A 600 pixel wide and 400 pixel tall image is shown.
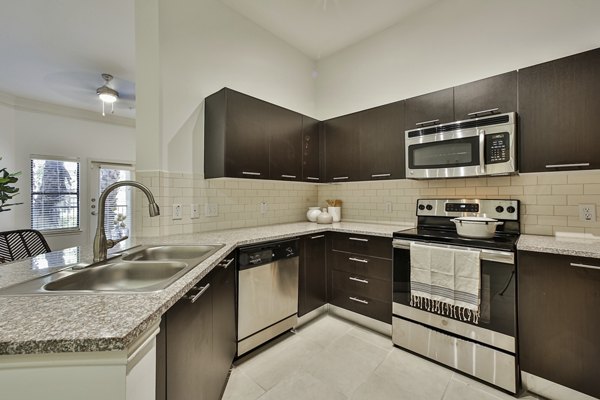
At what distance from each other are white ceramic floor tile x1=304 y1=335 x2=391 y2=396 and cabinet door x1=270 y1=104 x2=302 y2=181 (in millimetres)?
1558

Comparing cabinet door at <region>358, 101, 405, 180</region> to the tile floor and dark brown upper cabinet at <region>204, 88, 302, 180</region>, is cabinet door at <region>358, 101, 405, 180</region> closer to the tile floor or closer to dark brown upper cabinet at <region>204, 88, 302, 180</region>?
dark brown upper cabinet at <region>204, 88, 302, 180</region>

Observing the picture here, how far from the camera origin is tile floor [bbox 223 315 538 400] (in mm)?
1590

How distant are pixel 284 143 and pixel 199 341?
190cm

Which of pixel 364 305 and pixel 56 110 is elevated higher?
pixel 56 110

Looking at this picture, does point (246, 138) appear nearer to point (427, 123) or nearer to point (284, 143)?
point (284, 143)

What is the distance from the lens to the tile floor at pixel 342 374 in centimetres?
159

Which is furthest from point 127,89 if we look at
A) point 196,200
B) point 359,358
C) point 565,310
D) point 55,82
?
point 565,310

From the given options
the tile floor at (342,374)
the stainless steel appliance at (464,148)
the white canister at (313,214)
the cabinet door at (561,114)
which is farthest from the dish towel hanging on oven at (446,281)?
the white canister at (313,214)

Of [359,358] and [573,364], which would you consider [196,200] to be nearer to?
[359,358]

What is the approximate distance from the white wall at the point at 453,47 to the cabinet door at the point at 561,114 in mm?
383

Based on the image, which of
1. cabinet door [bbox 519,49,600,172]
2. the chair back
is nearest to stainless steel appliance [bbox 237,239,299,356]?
cabinet door [bbox 519,49,600,172]

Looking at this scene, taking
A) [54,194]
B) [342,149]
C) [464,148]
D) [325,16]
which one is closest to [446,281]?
[464,148]

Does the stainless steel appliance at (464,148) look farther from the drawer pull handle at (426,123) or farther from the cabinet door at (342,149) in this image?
the cabinet door at (342,149)

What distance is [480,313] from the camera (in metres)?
1.68
